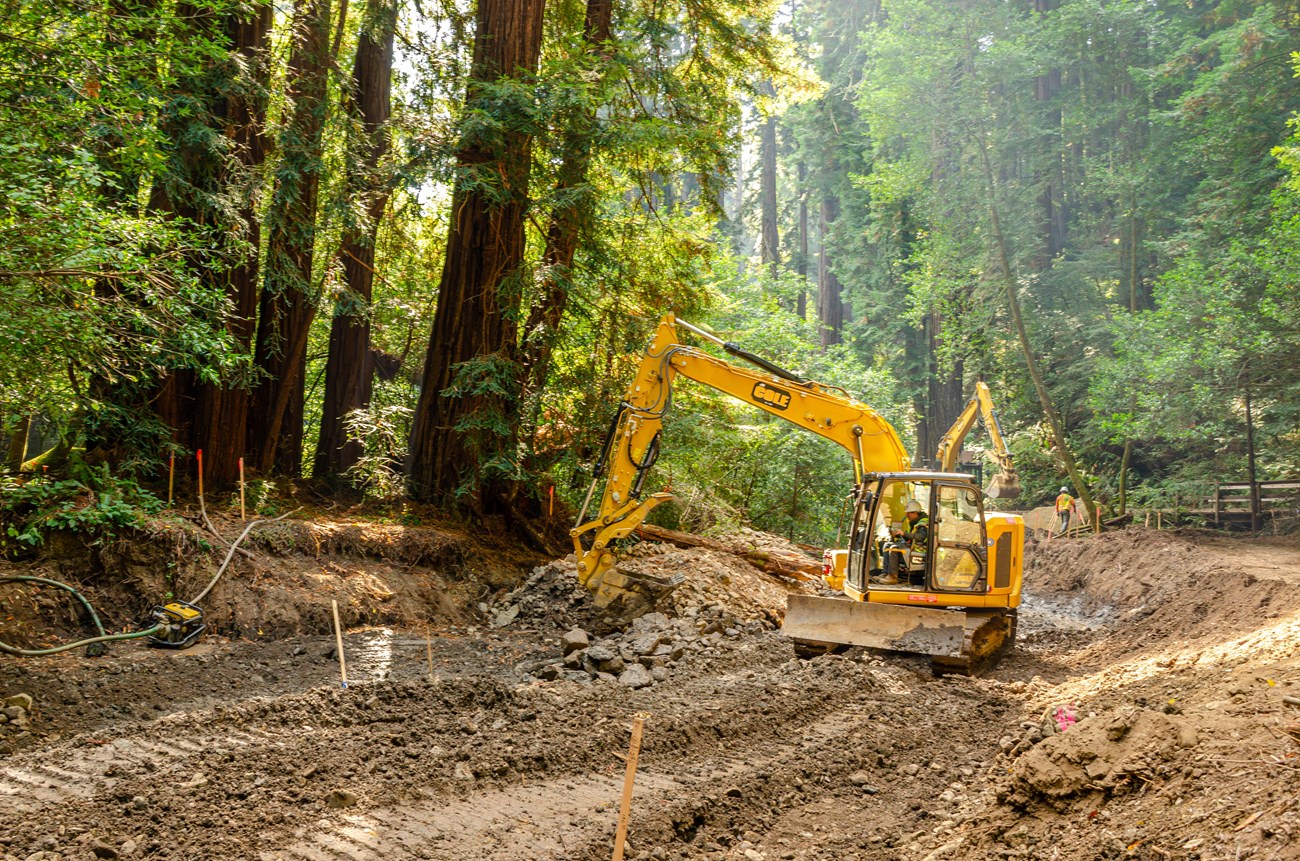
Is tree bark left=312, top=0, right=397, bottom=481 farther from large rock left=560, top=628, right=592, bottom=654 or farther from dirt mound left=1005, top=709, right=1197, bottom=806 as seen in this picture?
dirt mound left=1005, top=709, right=1197, bottom=806

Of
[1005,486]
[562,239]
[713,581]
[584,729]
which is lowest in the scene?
[584,729]

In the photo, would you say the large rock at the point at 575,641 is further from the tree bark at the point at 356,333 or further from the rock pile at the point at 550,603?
the tree bark at the point at 356,333

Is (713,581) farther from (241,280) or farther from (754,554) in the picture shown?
(241,280)

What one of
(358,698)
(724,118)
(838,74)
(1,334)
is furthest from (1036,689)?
(838,74)

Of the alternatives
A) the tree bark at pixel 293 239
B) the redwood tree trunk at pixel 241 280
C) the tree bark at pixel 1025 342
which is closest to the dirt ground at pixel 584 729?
the redwood tree trunk at pixel 241 280

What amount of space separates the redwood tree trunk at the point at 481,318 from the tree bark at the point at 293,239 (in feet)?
5.72

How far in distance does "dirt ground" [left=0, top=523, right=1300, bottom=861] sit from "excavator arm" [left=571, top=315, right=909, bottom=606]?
2.12 feet

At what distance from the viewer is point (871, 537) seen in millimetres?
9914

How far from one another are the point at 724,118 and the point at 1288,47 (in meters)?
17.6

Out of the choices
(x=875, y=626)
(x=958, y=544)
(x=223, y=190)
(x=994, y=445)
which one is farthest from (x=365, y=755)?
(x=994, y=445)

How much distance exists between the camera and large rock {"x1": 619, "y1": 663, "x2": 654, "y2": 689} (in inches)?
335

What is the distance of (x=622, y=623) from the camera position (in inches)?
406

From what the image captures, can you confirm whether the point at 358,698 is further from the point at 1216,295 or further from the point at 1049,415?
the point at 1049,415

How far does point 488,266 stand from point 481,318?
0.71 metres
